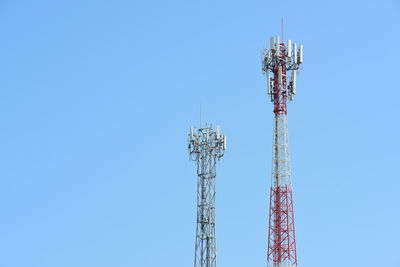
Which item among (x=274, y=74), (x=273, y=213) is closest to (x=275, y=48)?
(x=274, y=74)

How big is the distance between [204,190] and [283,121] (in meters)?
8.38

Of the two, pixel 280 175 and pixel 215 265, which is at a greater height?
pixel 280 175

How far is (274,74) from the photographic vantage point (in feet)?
259

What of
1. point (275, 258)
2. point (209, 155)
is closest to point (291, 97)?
point (209, 155)

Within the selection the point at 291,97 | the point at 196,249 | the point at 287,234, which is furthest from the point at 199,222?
the point at 291,97

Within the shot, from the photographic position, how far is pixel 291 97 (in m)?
78.5

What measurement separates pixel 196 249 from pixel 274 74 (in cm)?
1553

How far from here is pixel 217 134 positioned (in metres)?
79.4

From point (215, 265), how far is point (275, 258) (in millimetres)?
4662

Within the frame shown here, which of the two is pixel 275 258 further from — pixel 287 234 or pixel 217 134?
pixel 217 134

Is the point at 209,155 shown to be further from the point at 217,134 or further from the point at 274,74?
the point at 274,74

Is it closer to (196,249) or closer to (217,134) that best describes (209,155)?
(217,134)

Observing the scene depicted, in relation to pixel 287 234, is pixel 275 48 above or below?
above

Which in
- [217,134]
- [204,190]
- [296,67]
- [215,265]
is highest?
[296,67]
